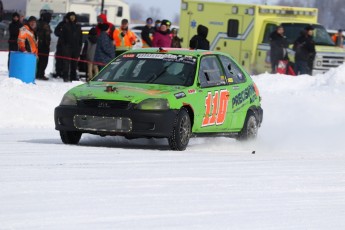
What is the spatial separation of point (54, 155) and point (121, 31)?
1489 cm

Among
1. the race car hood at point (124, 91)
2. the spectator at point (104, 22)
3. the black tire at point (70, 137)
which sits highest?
the spectator at point (104, 22)

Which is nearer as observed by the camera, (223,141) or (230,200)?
(230,200)

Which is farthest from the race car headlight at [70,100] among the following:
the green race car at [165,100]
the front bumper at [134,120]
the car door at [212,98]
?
the car door at [212,98]

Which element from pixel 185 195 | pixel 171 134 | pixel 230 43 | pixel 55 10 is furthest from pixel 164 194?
pixel 55 10

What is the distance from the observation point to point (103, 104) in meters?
13.8

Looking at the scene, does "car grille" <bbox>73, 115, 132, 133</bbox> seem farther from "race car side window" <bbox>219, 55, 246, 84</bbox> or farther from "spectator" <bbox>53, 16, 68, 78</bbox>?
"spectator" <bbox>53, 16, 68, 78</bbox>

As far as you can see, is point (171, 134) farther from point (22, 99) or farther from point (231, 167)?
point (22, 99)

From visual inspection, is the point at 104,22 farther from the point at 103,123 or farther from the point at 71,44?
the point at 103,123

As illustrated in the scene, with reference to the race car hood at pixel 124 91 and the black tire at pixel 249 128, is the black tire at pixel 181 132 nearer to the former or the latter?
the race car hood at pixel 124 91

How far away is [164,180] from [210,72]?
489 cm

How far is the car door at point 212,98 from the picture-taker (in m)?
14.6

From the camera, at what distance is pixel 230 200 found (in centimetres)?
944

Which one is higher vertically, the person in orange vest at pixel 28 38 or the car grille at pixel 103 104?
the person in orange vest at pixel 28 38

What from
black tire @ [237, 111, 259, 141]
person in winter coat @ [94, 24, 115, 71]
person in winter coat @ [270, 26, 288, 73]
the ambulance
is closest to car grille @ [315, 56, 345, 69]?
the ambulance
